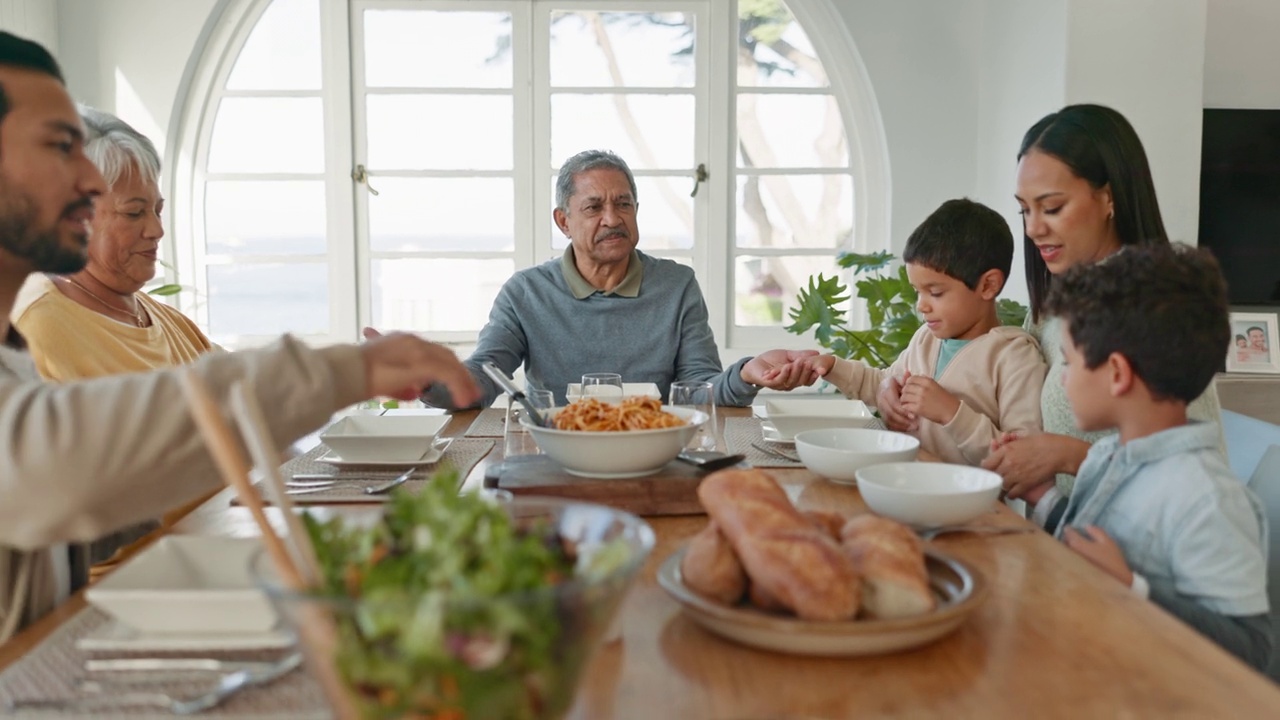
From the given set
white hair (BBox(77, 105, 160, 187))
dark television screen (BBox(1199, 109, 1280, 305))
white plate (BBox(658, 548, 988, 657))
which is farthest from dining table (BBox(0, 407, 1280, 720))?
dark television screen (BBox(1199, 109, 1280, 305))

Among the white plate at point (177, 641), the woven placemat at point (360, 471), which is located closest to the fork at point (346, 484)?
the woven placemat at point (360, 471)

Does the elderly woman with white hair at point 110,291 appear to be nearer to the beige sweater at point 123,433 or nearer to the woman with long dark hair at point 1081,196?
the beige sweater at point 123,433

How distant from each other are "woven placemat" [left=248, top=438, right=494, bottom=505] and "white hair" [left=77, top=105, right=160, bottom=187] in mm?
764

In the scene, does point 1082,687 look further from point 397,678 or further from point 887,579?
point 397,678

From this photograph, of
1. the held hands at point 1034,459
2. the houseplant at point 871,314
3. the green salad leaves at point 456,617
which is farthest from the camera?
the houseplant at point 871,314

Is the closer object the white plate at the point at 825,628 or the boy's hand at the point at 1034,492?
the white plate at the point at 825,628

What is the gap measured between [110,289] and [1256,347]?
3.72m

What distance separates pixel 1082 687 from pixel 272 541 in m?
0.63

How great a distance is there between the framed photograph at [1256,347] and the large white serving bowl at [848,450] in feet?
9.21

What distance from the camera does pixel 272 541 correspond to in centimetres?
70

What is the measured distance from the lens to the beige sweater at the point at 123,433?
96 centimetres

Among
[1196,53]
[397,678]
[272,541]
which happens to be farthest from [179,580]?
[1196,53]

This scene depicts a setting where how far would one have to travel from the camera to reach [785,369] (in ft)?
7.27

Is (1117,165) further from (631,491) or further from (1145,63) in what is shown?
(1145,63)
